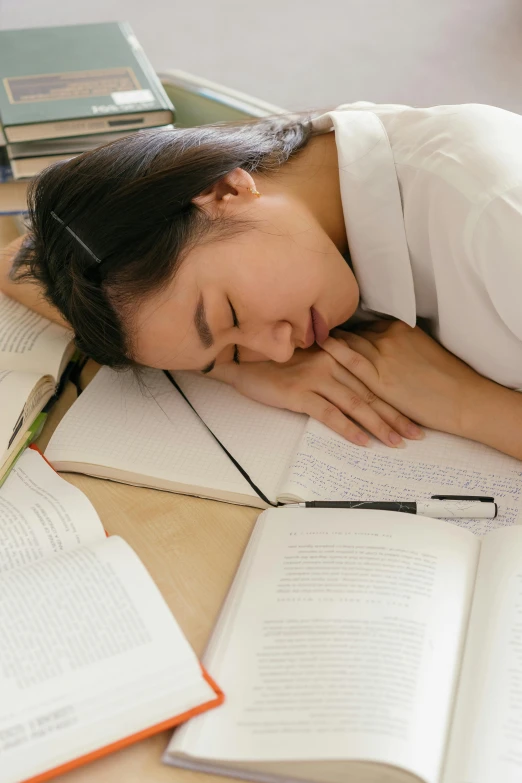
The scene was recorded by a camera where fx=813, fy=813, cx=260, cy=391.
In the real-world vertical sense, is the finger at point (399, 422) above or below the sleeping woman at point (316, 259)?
below

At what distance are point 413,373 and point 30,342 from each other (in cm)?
55

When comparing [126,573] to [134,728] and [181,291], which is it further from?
[181,291]

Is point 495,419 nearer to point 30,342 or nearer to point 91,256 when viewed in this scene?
point 91,256

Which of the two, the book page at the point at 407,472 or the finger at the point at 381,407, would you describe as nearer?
the book page at the point at 407,472

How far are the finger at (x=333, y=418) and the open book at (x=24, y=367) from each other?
35 centimetres

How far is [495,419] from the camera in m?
1.00

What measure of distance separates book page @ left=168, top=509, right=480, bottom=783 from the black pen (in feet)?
0.07

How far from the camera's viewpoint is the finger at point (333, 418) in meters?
1.04

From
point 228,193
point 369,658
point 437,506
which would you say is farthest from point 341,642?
point 228,193

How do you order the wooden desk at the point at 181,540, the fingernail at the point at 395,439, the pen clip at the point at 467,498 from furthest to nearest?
1. the fingernail at the point at 395,439
2. the pen clip at the point at 467,498
3. the wooden desk at the point at 181,540

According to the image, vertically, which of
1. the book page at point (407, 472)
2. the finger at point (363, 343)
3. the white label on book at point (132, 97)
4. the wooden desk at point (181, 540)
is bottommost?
the book page at point (407, 472)

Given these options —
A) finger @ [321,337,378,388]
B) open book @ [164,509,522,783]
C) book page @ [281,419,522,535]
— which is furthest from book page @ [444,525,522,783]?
finger @ [321,337,378,388]

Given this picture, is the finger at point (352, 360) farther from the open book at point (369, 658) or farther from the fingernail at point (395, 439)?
the open book at point (369, 658)

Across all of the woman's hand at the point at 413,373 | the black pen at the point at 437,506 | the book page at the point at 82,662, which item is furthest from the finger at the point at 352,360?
the book page at the point at 82,662
